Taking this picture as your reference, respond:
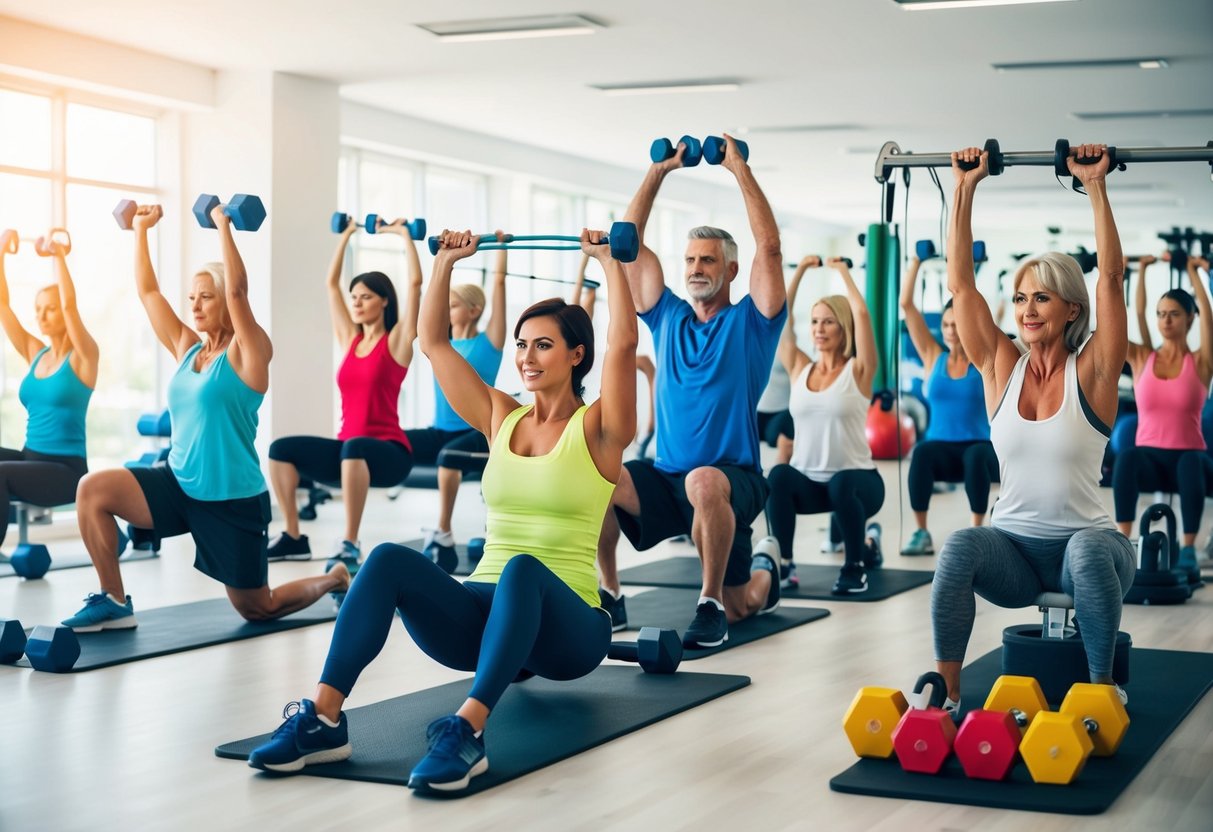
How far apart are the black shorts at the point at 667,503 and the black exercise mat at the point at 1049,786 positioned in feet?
3.14

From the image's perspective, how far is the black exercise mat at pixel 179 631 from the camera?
11.7ft

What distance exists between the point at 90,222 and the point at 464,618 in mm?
5291

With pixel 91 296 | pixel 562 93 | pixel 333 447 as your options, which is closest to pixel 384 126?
pixel 562 93

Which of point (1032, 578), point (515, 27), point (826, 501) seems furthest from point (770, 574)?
point (515, 27)

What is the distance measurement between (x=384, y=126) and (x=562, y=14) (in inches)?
111

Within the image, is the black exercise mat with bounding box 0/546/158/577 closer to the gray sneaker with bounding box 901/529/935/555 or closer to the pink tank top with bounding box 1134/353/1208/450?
the gray sneaker with bounding box 901/529/935/555

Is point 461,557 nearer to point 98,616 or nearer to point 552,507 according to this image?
point 98,616

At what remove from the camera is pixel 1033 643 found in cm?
299

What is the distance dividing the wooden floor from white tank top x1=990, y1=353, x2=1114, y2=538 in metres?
0.47

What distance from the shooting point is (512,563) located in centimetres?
245

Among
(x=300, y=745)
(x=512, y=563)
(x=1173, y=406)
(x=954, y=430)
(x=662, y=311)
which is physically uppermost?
(x=662, y=311)

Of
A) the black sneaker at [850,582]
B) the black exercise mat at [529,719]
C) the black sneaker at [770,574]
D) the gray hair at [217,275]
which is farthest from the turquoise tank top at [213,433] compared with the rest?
the black sneaker at [850,582]

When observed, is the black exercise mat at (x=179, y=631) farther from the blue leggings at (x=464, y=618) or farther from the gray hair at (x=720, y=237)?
the gray hair at (x=720, y=237)

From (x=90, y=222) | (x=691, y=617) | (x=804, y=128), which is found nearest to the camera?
(x=691, y=617)
